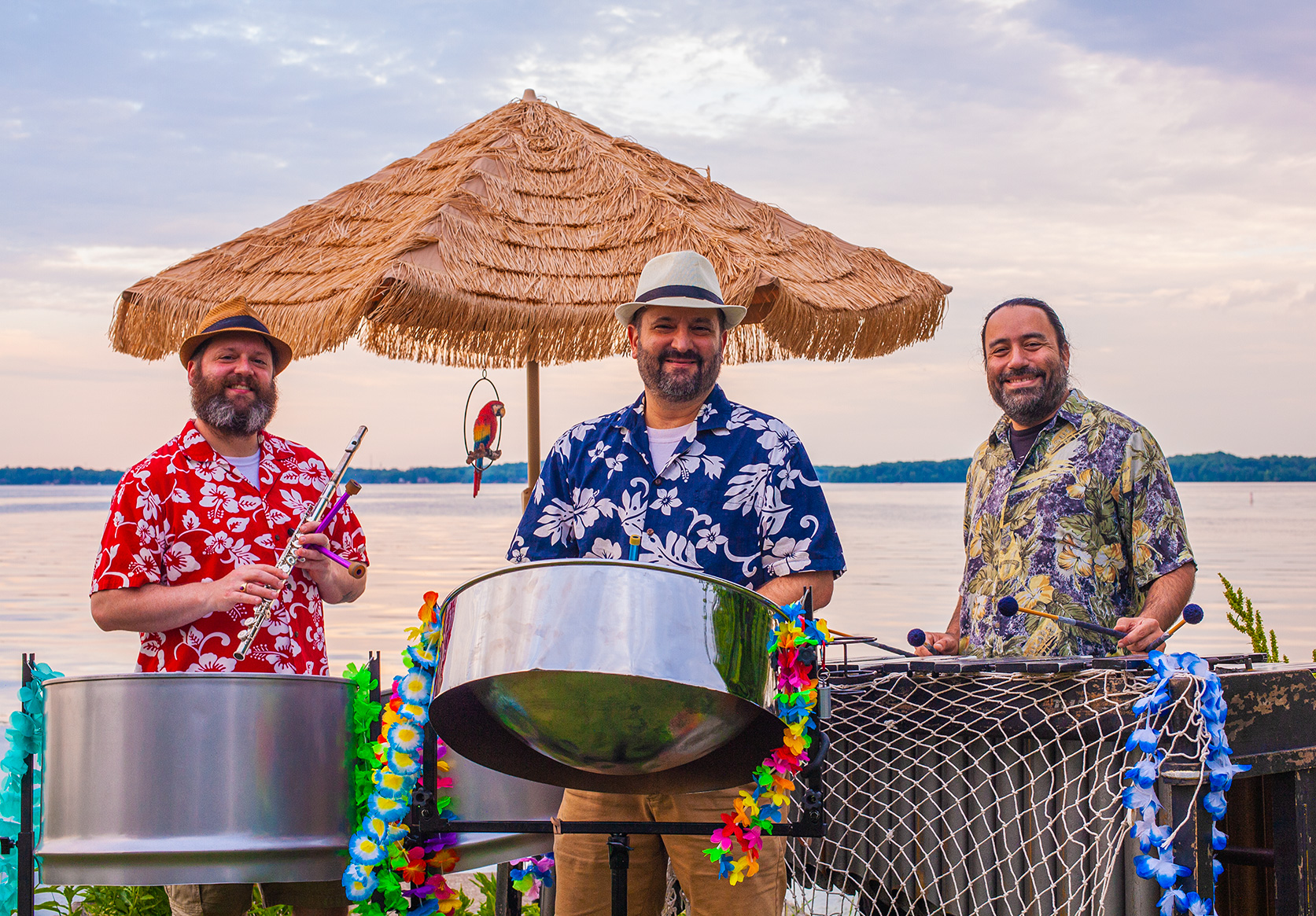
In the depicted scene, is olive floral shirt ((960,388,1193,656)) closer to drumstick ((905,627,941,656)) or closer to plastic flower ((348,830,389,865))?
drumstick ((905,627,941,656))

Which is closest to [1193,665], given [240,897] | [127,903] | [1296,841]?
[1296,841]

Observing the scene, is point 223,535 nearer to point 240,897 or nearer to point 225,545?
point 225,545

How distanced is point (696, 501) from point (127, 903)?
2.01m

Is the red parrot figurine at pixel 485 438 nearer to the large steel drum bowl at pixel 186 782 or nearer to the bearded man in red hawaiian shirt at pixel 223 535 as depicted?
the bearded man in red hawaiian shirt at pixel 223 535

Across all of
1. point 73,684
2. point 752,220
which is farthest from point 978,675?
point 752,220

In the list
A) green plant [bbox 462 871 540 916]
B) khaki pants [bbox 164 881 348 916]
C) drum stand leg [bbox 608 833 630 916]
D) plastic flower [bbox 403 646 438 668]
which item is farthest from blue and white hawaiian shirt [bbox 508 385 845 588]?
green plant [bbox 462 871 540 916]

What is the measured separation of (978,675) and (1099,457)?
494 mm

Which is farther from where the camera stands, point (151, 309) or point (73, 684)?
point (151, 309)

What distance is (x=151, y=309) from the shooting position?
309cm

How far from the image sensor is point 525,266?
2996 mm

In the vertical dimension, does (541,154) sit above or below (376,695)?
above

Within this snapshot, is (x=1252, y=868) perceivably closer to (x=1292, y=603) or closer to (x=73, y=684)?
(x=73, y=684)

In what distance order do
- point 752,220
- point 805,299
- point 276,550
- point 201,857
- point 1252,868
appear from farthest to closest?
→ point 752,220 < point 805,299 < point 276,550 < point 1252,868 < point 201,857

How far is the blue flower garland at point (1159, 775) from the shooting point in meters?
1.50
